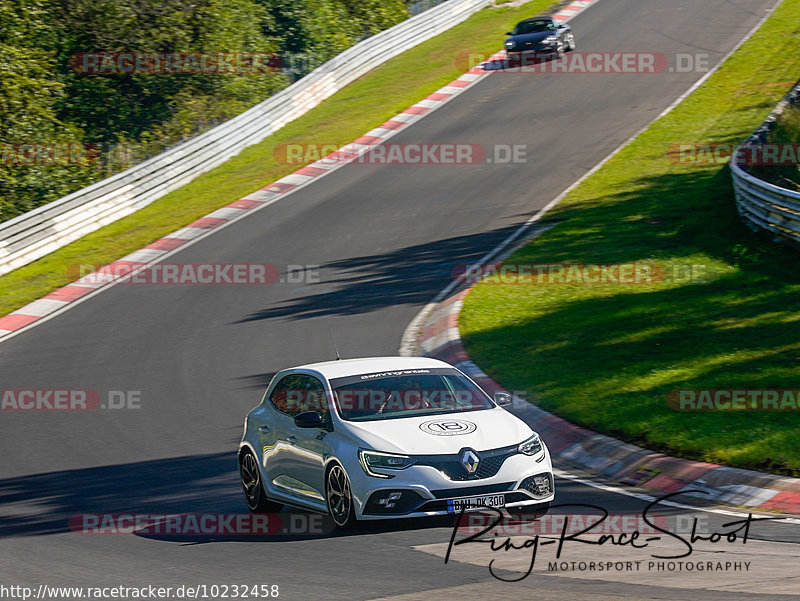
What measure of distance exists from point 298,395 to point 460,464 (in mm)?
2256

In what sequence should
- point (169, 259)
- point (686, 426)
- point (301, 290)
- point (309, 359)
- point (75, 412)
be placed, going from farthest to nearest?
point (169, 259), point (301, 290), point (309, 359), point (75, 412), point (686, 426)

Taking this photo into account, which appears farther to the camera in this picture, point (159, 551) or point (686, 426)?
point (686, 426)

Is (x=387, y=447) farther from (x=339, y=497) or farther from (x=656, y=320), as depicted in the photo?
(x=656, y=320)

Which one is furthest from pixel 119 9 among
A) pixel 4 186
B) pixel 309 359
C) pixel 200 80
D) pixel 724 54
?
pixel 309 359

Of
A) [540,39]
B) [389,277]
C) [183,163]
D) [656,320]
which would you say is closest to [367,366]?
[656,320]

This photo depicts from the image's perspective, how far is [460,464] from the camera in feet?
30.5

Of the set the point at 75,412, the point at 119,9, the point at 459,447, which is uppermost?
the point at 119,9

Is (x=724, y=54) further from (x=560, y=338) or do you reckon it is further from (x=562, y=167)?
(x=560, y=338)

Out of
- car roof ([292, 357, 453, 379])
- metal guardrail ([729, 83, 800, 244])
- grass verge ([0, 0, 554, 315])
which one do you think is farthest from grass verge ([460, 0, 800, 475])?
grass verge ([0, 0, 554, 315])

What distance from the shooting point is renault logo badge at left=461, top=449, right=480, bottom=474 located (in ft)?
30.5

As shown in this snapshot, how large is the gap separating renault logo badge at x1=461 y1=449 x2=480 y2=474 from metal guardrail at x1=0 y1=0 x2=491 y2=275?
1926cm

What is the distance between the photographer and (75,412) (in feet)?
52.2

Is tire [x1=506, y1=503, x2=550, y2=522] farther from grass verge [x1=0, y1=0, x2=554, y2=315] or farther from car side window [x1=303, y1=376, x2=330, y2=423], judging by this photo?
grass verge [x1=0, y1=0, x2=554, y2=315]

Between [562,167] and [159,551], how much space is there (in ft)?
70.0
